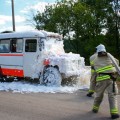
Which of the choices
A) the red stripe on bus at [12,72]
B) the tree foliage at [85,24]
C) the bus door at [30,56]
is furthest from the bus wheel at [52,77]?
the tree foliage at [85,24]

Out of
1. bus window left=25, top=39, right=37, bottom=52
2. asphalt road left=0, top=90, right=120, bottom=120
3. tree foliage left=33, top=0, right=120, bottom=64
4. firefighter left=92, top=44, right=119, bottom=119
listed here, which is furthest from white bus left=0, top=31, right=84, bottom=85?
tree foliage left=33, top=0, right=120, bottom=64

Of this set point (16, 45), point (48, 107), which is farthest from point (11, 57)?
point (48, 107)

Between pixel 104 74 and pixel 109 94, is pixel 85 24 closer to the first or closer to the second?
pixel 104 74

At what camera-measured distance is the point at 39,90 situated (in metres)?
13.6

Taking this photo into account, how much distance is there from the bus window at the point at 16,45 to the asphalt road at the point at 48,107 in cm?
349

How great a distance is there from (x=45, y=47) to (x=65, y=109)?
5929 mm

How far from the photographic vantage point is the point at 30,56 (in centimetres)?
1552

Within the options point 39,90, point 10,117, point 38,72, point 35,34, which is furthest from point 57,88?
point 10,117

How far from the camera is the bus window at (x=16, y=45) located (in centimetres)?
1609

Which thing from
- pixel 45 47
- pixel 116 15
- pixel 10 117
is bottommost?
pixel 10 117

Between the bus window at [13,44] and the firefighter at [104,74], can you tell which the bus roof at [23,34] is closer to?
the bus window at [13,44]

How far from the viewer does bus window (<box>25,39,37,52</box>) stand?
1553 cm

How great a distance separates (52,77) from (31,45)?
1951 mm

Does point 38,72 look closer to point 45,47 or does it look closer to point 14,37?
point 45,47
